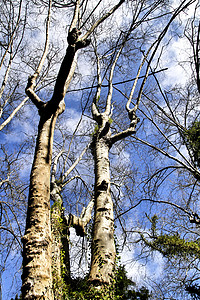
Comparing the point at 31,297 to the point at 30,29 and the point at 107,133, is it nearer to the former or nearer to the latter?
the point at 107,133

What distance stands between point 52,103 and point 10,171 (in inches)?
151

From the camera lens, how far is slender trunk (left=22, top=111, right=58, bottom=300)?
1532 millimetres

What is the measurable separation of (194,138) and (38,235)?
4.74 meters

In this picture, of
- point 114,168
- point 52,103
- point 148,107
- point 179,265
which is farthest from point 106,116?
point 179,265

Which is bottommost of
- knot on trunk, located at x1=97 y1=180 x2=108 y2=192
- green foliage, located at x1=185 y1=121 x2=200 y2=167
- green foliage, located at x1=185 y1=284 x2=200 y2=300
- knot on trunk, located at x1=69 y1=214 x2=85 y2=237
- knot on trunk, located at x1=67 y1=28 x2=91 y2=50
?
green foliage, located at x1=185 y1=284 x2=200 y2=300

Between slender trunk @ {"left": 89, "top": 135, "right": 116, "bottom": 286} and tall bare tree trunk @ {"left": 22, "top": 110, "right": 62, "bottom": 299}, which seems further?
slender trunk @ {"left": 89, "top": 135, "right": 116, "bottom": 286}

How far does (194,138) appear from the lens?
560 cm

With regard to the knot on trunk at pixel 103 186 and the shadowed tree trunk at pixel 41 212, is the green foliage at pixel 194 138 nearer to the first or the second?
the knot on trunk at pixel 103 186

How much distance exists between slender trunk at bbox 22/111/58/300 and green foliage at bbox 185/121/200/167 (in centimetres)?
412

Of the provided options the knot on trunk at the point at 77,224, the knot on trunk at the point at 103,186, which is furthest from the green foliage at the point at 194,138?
the knot on trunk at the point at 103,186

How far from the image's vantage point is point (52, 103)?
2598mm

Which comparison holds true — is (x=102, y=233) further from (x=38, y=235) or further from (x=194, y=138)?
(x=194, y=138)

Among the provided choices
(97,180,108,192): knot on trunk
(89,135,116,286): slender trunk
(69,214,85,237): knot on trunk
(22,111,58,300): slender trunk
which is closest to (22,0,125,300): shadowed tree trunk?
(22,111,58,300): slender trunk

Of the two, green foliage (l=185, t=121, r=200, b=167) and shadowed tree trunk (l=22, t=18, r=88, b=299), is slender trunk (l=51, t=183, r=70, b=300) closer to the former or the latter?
shadowed tree trunk (l=22, t=18, r=88, b=299)
